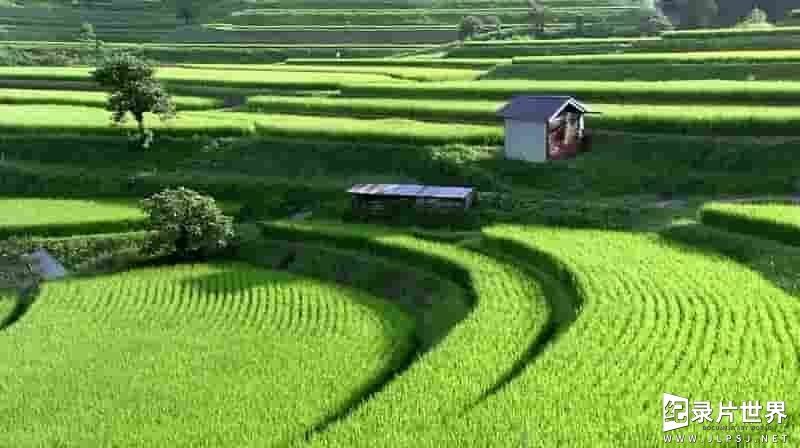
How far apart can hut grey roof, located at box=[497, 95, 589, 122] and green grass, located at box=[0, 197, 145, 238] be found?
1522cm

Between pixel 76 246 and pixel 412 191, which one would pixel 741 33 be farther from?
pixel 76 246

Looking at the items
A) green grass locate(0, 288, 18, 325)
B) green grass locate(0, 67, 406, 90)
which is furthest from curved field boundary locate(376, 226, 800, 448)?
green grass locate(0, 67, 406, 90)

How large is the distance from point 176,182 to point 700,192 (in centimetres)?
2142

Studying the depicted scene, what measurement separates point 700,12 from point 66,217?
193ft

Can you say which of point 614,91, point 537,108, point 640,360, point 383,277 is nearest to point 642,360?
point 640,360

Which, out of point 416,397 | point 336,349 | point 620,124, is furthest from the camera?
point 620,124

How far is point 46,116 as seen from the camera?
44.5 m

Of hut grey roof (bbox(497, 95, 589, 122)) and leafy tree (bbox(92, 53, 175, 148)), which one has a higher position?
leafy tree (bbox(92, 53, 175, 148))

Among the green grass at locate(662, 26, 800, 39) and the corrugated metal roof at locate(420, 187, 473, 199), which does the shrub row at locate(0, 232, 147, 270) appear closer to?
the corrugated metal roof at locate(420, 187, 473, 199)

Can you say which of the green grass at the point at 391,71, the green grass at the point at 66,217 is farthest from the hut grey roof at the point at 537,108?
the green grass at the point at 391,71

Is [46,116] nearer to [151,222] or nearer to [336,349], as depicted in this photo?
[151,222]

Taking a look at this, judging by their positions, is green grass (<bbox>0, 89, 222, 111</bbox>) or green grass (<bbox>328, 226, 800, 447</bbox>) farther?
green grass (<bbox>0, 89, 222, 111</bbox>)

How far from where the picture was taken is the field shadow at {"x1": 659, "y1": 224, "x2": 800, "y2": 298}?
21109 mm

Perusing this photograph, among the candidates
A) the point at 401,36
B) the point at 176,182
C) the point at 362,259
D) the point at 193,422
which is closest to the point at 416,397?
the point at 193,422
